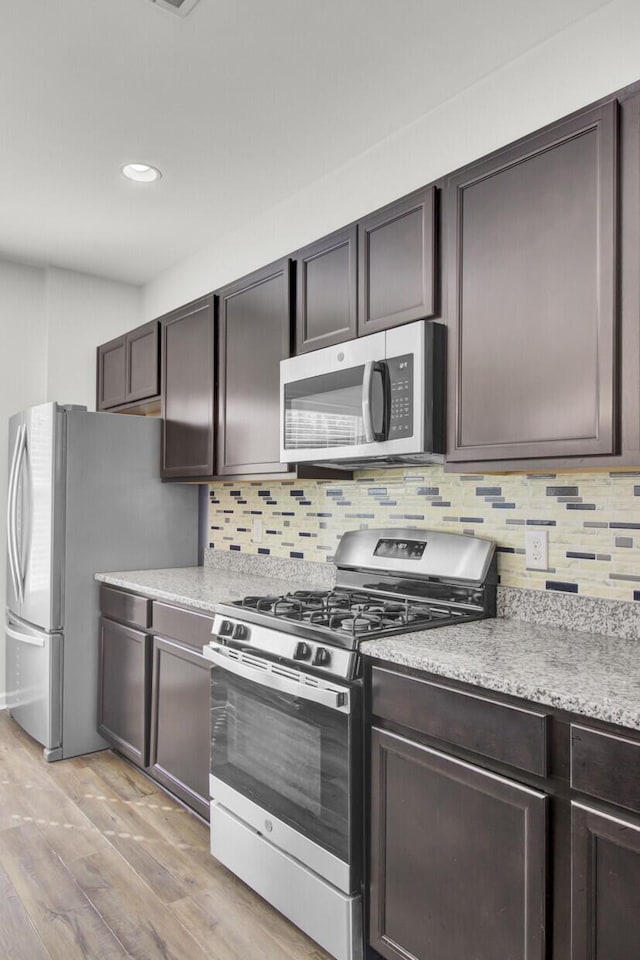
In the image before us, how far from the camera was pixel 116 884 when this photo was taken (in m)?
2.17

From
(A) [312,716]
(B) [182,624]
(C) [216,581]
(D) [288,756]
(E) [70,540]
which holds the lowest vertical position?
(D) [288,756]

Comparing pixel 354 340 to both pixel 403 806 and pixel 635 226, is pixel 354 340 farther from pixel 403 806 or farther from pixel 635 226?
pixel 403 806

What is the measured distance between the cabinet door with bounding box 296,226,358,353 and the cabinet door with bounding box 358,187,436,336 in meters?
0.05

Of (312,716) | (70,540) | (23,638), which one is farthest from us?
(23,638)

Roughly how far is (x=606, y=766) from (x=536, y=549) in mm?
900

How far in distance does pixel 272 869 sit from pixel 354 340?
67.4 inches

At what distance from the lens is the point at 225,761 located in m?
2.23

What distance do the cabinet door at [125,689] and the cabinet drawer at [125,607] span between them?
0.04 meters

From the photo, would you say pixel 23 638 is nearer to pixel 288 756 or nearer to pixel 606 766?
pixel 288 756

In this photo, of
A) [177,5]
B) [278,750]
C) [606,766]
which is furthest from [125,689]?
[177,5]

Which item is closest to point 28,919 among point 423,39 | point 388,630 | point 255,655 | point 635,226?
point 255,655

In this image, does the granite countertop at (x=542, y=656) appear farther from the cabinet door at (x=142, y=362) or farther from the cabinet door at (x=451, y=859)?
the cabinet door at (x=142, y=362)

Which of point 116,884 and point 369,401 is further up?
point 369,401

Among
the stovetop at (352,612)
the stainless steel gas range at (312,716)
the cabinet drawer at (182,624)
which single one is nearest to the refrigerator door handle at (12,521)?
the cabinet drawer at (182,624)
